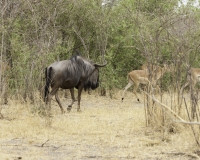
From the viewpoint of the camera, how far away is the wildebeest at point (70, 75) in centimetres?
1048

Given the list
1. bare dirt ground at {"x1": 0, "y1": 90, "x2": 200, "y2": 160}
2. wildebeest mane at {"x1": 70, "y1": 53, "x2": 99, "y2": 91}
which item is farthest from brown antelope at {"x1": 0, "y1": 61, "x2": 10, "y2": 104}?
wildebeest mane at {"x1": 70, "y1": 53, "x2": 99, "y2": 91}

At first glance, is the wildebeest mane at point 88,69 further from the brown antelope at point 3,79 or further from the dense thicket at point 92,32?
the brown antelope at point 3,79

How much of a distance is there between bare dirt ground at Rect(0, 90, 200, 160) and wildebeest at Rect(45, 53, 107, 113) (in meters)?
1.06

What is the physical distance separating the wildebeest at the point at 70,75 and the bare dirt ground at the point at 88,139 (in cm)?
106

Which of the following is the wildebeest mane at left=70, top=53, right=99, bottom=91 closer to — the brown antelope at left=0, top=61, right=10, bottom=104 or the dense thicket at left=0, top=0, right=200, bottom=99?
the dense thicket at left=0, top=0, right=200, bottom=99

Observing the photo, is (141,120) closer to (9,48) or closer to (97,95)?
(9,48)

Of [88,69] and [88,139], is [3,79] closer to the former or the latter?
[88,139]

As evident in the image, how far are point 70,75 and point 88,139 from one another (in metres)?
4.23

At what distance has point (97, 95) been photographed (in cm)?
1526

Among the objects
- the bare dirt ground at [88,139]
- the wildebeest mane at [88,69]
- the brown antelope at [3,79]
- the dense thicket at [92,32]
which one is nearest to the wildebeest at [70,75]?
the wildebeest mane at [88,69]

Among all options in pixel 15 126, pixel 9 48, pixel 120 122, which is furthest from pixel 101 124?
pixel 9 48

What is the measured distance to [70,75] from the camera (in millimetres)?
11000

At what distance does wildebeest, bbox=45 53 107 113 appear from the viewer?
412 inches

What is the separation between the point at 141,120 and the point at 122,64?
715cm
